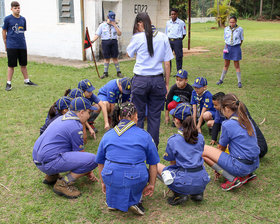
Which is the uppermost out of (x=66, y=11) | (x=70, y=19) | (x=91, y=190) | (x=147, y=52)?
(x=66, y=11)

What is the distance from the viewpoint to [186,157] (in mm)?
3217

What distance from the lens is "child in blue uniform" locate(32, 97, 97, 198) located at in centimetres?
344

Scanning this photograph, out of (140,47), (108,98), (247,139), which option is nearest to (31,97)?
(108,98)

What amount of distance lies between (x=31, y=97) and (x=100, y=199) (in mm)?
4393

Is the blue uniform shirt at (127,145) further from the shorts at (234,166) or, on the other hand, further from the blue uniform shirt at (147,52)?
the blue uniform shirt at (147,52)

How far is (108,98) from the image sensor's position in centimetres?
526

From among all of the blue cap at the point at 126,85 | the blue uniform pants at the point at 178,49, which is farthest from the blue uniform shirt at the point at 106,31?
the blue cap at the point at 126,85

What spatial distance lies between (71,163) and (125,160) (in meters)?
0.78

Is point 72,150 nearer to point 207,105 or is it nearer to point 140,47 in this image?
point 140,47

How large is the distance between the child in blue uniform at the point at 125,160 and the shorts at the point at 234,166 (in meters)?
0.91

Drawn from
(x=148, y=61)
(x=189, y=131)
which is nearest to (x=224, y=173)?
(x=189, y=131)

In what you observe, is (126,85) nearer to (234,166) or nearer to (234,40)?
(234,166)

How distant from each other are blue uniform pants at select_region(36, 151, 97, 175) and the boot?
14cm

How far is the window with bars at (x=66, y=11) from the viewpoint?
11.8m
